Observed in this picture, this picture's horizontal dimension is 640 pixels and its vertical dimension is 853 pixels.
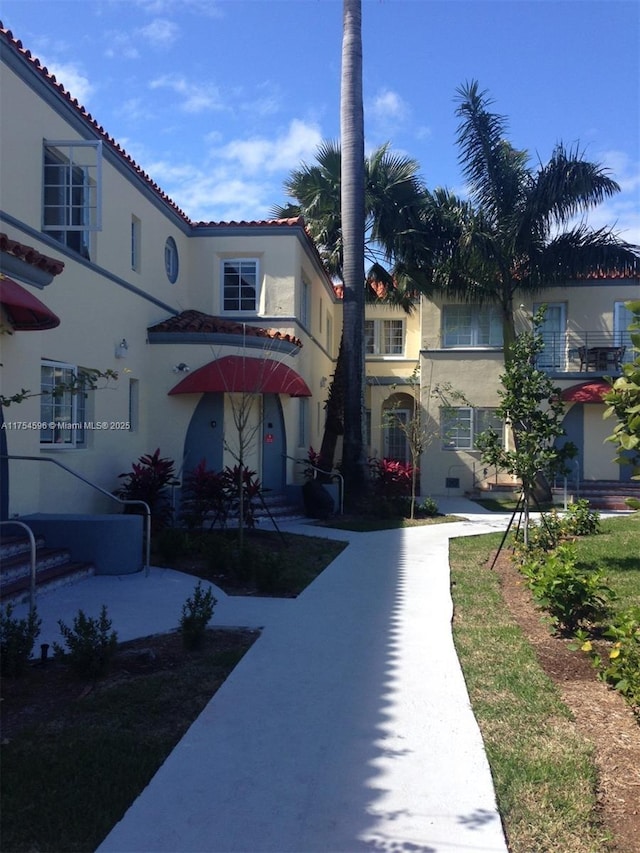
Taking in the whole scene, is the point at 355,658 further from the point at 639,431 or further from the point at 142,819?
the point at 639,431

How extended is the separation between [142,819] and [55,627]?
3.65 m

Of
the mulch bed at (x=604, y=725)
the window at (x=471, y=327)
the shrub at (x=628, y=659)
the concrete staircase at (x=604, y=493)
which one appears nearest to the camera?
the mulch bed at (x=604, y=725)

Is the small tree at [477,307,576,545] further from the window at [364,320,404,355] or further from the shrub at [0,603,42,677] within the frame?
the window at [364,320,404,355]

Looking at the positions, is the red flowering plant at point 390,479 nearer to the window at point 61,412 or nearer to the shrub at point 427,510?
the shrub at point 427,510

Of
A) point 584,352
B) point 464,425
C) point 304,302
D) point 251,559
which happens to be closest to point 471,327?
point 464,425

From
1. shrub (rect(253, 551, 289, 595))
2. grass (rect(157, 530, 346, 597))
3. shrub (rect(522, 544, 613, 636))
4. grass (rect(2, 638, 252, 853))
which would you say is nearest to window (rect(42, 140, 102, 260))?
grass (rect(157, 530, 346, 597))

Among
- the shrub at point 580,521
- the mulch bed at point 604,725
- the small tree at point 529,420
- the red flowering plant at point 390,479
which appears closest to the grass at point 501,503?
the red flowering plant at point 390,479

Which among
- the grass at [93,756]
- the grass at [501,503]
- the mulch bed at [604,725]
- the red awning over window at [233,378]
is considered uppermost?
the red awning over window at [233,378]

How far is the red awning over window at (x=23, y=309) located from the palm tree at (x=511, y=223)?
1273cm

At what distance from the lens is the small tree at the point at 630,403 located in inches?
151

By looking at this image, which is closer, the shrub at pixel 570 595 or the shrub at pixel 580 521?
the shrub at pixel 570 595

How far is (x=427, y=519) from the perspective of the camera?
16.2 m

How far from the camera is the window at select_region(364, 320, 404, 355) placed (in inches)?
989

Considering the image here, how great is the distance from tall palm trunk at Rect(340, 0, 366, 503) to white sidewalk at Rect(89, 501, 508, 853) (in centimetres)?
949
